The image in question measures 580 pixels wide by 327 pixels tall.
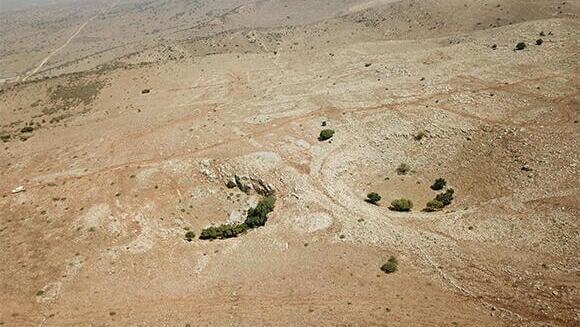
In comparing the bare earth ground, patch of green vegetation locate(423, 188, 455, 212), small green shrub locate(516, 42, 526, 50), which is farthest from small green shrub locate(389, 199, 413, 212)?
small green shrub locate(516, 42, 526, 50)

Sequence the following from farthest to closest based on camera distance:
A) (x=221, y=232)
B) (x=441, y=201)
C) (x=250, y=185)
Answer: (x=250, y=185), (x=441, y=201), (x=221, y=232)

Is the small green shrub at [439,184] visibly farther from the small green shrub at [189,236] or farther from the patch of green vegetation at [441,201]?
the small green shrub at [189,236]

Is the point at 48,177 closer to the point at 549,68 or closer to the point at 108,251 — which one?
the point at 108,251

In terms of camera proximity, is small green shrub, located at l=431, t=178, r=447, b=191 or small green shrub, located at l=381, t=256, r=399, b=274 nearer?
small green shrub, located at l=381, t=256, r=399, b=274

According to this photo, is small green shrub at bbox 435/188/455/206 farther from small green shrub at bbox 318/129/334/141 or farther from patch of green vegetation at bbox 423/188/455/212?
small green shrub at bbox 318/129/334/141

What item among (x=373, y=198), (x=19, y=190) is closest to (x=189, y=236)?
(x=373, y=198)

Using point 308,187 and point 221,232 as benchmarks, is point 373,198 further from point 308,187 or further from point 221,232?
point 221,232

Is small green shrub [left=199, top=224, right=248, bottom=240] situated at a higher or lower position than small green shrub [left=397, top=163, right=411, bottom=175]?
higher
